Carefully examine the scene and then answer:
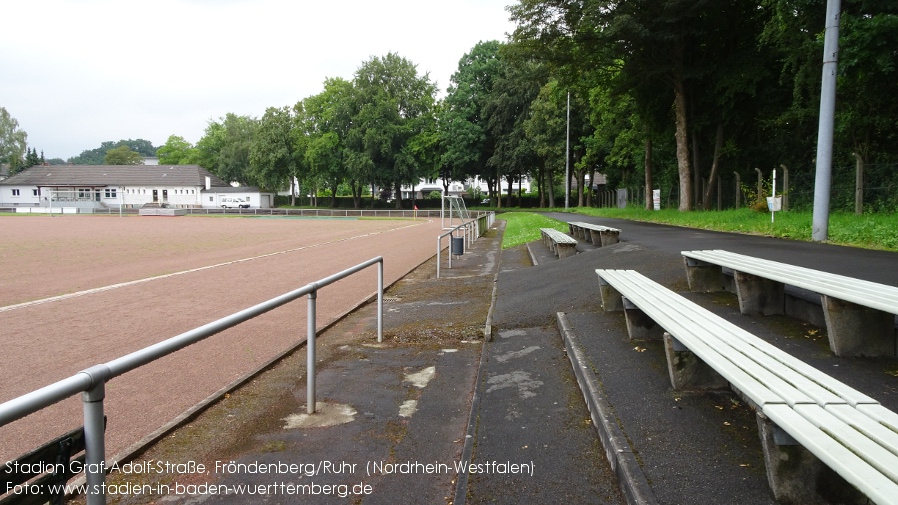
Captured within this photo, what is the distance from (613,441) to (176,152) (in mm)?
124494

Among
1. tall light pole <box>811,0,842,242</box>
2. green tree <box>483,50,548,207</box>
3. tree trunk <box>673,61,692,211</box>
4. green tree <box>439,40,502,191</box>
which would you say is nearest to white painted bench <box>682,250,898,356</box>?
tall light pole <box>811,0,842,242</box>

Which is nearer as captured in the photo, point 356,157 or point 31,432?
point 31,432

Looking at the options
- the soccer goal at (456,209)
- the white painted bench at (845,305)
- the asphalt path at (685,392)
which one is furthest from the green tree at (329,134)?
the white painted bench at (845,305)

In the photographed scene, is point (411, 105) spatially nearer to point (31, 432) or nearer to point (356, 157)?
point (356, 157)

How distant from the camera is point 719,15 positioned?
80.7ft

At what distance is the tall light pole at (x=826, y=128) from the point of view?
38.1 ft

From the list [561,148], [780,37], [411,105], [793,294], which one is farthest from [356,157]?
[793,294]

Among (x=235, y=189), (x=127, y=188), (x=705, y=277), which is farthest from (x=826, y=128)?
(x=127, y=188)

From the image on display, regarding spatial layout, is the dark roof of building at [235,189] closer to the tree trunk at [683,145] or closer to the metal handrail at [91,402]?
the tree trunk at [683,145]

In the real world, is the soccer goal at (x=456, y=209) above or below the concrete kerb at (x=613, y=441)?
above

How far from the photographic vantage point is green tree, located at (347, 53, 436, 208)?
220ft

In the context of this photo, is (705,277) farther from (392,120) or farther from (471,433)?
(392,120)

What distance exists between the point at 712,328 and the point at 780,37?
17.6m

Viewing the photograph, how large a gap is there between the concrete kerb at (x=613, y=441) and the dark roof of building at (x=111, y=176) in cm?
9092
